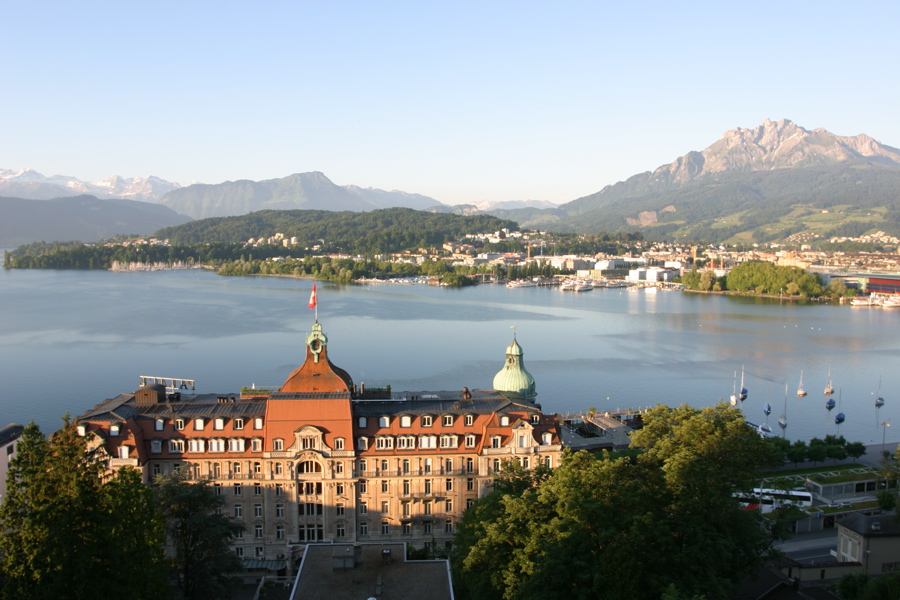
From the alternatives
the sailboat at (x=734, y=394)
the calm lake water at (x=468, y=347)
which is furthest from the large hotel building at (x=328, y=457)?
the sailboat at (x=734, y=394)

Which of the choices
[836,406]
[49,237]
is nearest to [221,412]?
[836,406]

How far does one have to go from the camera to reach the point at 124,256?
4331 inches

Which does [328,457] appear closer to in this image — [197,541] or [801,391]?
[197,541]

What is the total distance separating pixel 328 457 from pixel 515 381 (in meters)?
5.16

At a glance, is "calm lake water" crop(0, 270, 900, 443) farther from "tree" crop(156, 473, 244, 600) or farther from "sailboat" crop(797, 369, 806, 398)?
"tree" crop(156, 473, 244, 600)

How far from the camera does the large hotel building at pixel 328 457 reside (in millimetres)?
14875

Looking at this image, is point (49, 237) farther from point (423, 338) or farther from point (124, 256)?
point (423, 338)

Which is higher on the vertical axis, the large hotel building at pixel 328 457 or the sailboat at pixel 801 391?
the large hotel building at pixel 328 457

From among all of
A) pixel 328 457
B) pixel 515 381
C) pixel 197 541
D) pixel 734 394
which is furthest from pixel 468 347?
pixel 197 541

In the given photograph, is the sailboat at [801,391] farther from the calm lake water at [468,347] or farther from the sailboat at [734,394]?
the sailboat at [734,394]

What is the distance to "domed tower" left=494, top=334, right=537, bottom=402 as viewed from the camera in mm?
18266

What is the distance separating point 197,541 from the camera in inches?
489

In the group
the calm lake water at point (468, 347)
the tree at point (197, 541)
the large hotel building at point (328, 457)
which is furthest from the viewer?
the calm lake water at point (468, 347)

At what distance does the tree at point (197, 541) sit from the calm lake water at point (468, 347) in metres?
14.2
